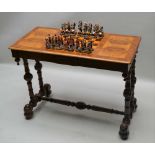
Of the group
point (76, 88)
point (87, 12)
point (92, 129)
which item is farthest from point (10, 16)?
point (92, 129)

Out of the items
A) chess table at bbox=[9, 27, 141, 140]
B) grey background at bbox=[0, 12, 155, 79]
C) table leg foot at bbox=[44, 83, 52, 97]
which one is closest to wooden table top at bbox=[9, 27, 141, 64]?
chess table at bbox=[9, 27, 141, 140]

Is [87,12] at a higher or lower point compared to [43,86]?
higher

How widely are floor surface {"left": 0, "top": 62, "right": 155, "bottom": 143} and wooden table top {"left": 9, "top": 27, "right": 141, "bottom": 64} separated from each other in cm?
93

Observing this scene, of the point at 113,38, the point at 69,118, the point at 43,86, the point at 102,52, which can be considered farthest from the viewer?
the point at 43,86

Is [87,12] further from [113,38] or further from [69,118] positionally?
[69,118]

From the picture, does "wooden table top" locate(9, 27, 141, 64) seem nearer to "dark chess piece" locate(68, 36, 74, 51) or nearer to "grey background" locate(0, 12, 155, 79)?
"dark chess piece" locate(68, 36, 74, 51)

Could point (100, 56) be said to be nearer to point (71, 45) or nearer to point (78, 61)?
point (78, 61)

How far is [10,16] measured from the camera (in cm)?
500

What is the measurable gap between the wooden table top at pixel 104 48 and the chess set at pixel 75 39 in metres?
0.06

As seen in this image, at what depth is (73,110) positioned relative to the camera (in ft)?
13.6

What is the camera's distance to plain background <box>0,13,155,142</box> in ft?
12.3

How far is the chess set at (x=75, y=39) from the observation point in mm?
3419

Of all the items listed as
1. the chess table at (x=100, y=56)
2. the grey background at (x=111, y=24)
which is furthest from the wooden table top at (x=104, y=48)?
the grey background at (x=111, y=24)

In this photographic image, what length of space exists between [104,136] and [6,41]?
7.99 ft
